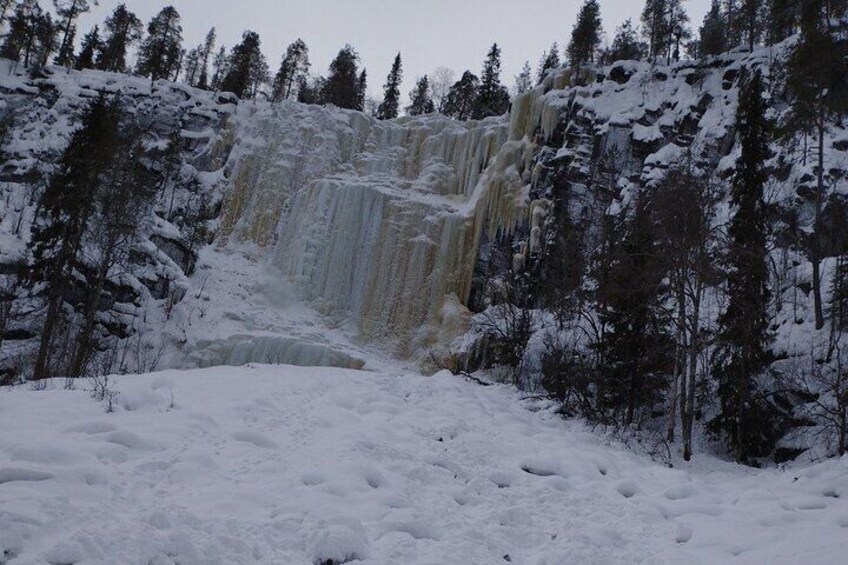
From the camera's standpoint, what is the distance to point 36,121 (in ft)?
123

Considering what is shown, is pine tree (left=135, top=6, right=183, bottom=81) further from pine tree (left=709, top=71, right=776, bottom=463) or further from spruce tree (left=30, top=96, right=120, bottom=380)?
pine tree (left=709, top=71, right=776, bottom=463)

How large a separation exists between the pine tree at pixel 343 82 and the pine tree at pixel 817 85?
35.3 meters

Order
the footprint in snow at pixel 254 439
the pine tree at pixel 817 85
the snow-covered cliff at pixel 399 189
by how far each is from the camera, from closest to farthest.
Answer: the footprint in snow at pixel 254 439, the pine tree at pixel 817 85, the snow-covered cliff at pixel 399 189

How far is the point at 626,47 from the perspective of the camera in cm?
4200

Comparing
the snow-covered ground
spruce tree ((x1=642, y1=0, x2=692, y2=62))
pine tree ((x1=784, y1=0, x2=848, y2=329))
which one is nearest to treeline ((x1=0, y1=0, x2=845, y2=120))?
spruce tree ((x1=642, y1=0, x2=692, y2=62))

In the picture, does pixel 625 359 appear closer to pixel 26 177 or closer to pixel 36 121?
pixel 26 177

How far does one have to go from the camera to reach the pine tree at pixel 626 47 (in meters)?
42.2

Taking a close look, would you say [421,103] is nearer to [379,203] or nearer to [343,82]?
[343,82]

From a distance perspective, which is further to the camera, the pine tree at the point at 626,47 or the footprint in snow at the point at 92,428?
the pine tree at the point at 626,47

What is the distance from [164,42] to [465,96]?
1132 inches

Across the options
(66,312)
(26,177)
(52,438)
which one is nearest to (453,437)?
(52,438)

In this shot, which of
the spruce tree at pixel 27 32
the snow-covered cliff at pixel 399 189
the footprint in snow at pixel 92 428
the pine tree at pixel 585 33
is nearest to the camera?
the footprint in snow at pixel 92 428

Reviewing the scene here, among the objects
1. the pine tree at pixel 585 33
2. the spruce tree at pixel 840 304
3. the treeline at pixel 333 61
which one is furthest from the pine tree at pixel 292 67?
the spruce tree at pixel 840 304

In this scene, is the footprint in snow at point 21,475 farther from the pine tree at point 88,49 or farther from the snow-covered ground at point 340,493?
the pine tree at point 88,49
